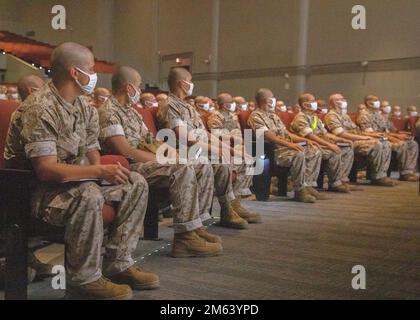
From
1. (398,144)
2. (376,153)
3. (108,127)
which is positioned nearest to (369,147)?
(376,153)

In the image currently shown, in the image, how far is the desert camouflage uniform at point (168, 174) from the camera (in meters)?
2.60

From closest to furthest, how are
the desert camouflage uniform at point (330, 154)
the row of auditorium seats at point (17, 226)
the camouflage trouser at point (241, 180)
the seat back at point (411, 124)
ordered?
the row of auditorium seats at point (17, 226) < the camouflage trouser at point (241, 180) < the desert camouflage uniform at point (330, 154) < the seat back at point (411, 124)

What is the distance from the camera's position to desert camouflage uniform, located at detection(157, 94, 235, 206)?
3.11 metres

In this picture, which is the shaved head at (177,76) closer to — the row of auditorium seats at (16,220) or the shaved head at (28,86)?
the shaved head at (28,86)

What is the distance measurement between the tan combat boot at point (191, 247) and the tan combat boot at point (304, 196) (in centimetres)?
211

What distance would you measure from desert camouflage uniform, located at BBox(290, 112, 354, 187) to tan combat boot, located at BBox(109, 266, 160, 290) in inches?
126

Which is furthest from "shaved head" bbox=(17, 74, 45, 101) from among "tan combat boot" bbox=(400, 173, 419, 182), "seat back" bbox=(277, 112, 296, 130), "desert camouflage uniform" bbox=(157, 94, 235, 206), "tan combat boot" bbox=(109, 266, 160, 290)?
"tan combat boot" bbox=(400, 173, 419, 182)

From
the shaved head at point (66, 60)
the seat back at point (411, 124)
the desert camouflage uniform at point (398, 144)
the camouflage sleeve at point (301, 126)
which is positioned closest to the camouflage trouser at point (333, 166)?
the camouflage sleeve at point (301, 126)

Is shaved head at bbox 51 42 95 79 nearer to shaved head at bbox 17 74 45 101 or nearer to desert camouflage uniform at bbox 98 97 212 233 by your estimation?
desert camouflage uniform at bbox 98 97 212 233

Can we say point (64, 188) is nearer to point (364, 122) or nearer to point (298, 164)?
point (298, 164)

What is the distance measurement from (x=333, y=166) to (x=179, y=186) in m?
3.03

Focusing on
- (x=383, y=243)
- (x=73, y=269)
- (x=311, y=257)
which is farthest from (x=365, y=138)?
(x=73, y=269)

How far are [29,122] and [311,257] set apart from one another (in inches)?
64.4

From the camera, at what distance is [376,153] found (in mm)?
5703
